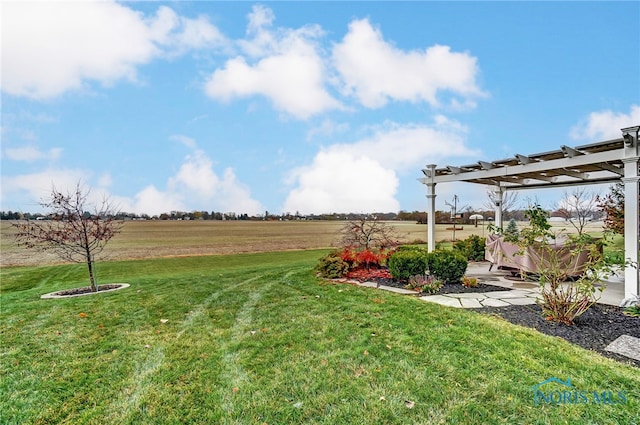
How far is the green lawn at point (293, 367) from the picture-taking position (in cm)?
212

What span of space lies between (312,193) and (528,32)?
38.3 feet

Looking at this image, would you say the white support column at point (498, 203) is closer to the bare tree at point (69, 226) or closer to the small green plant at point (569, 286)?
the small green plant at point (569, 286)

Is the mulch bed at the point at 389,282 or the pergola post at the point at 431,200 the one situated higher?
the pergola post at the point at 431,200

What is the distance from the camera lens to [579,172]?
301 inches

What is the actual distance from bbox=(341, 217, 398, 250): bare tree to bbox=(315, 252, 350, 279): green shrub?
1.76 metres

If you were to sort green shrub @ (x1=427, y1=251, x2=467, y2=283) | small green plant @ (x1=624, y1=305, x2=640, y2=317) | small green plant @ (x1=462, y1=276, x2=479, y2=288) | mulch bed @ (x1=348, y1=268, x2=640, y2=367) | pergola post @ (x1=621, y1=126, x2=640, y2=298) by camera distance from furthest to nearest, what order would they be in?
1. green shrub @ (x1=427, y1=251, x2=467, y2=283)
2. small green plant @ (x1=462, y1=276, x2=479, y2=288)
3. pergola post @ (x1=621, y1=126, x2=640, y2=298)
4. small green plant @ (x1=624, y1=305, x2=640, y2=317)
5. mulch bed @ (x1=348, y1=268, x2=640, y2=367)

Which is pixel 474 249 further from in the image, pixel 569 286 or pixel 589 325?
pixel 589 325

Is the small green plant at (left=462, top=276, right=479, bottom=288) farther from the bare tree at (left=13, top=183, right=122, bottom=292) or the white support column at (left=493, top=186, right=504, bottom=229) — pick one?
the bare tree at (left=13, top=183, right=122, bottom=292)

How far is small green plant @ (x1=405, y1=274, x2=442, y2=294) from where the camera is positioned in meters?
5.48

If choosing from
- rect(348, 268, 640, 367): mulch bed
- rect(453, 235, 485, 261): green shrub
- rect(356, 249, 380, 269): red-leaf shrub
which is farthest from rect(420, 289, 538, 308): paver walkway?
rect(453, 235, 485, 261): green shrub

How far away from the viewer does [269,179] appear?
1630 cm

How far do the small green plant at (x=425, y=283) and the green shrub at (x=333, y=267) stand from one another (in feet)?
5.58

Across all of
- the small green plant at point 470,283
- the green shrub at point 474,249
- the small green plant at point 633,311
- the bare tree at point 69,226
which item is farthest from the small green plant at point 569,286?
the bare tree at point 69,226

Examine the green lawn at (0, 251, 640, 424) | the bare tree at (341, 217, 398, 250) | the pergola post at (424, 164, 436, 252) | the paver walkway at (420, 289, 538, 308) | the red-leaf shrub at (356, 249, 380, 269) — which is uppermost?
the pergola post at (424, 164, 436, 252)
